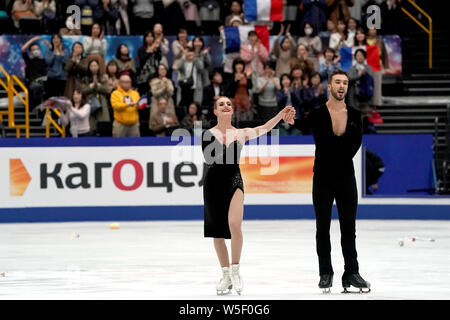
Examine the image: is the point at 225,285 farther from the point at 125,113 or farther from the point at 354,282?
the point at 125,113

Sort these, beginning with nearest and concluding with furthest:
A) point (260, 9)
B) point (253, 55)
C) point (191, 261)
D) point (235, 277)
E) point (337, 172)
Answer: point (337, 172), point (235, 277), point (191, 261), point (253, 55), point (260, 9)

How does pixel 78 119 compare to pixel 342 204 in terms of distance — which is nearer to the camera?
pixel 342 204

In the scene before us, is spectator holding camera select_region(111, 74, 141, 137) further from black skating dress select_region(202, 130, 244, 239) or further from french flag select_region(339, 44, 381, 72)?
black skating dress select_region(202, 130, 244, 239)

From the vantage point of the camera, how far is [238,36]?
2286 cm

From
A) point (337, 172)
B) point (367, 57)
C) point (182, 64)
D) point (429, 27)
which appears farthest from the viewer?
point (429, 27)

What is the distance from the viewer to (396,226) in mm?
18234

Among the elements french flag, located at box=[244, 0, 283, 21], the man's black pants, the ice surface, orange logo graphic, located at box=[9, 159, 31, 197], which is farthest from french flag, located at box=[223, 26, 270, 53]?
the man's black pants

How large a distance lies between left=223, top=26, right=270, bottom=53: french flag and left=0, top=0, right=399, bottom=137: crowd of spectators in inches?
7.5

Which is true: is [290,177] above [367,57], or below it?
below

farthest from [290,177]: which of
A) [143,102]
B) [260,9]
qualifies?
[260,9]

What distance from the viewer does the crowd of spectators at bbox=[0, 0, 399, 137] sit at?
20.5 m

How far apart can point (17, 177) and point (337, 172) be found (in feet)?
32.6

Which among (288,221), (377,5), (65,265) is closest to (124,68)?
(288,221)

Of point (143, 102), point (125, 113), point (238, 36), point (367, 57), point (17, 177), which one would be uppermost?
point (238, 36)
